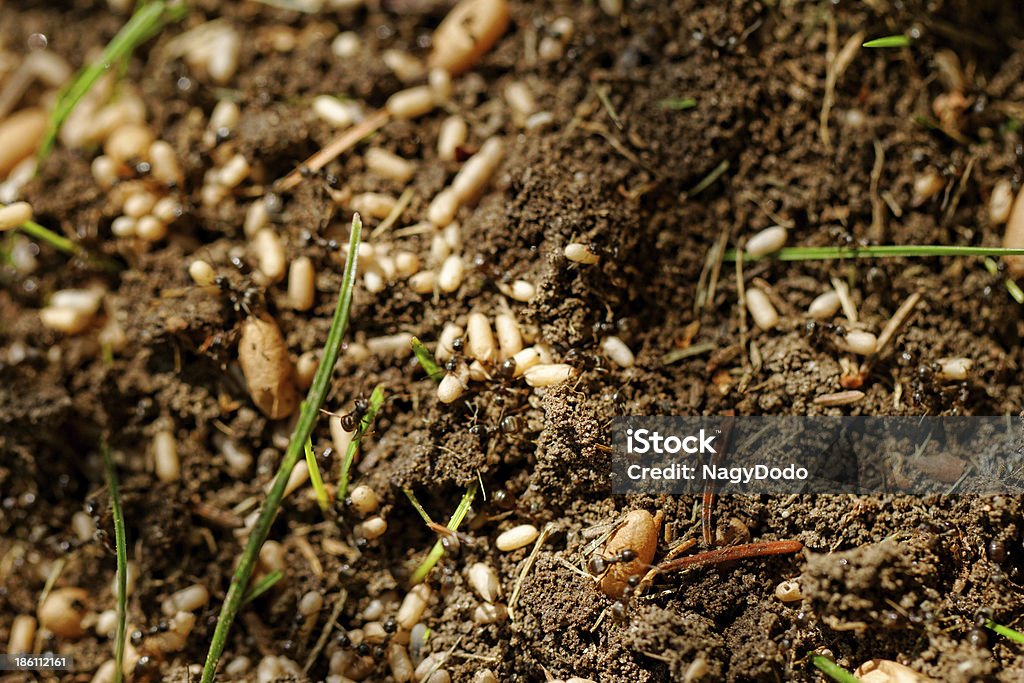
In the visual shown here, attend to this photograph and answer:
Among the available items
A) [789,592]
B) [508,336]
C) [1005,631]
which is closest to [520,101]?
[508,336]

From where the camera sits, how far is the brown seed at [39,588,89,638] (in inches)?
113

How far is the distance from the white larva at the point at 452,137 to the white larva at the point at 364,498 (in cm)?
122

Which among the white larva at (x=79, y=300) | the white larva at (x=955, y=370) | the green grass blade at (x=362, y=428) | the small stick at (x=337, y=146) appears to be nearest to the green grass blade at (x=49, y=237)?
the white larva at (x=79, y=300)

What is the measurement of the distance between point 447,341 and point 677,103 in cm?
118

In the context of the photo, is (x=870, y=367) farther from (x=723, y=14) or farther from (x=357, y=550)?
(x=357, y=550)

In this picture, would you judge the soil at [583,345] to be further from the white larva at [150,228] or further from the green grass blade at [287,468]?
the green grass blade at [287,468]

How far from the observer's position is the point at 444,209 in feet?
9.52

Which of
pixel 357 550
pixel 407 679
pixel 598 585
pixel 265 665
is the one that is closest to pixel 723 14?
pixel 598 585

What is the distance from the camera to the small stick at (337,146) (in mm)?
3084

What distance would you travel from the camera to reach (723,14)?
2.96 m

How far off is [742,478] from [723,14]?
1.62 metres

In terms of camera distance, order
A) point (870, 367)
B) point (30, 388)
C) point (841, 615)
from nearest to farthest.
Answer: point (841, 615)
point (870, 367)
point (30, 388)

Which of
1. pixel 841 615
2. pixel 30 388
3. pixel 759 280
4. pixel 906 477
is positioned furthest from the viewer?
pixel 30 388

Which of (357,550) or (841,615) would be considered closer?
(841,615)
